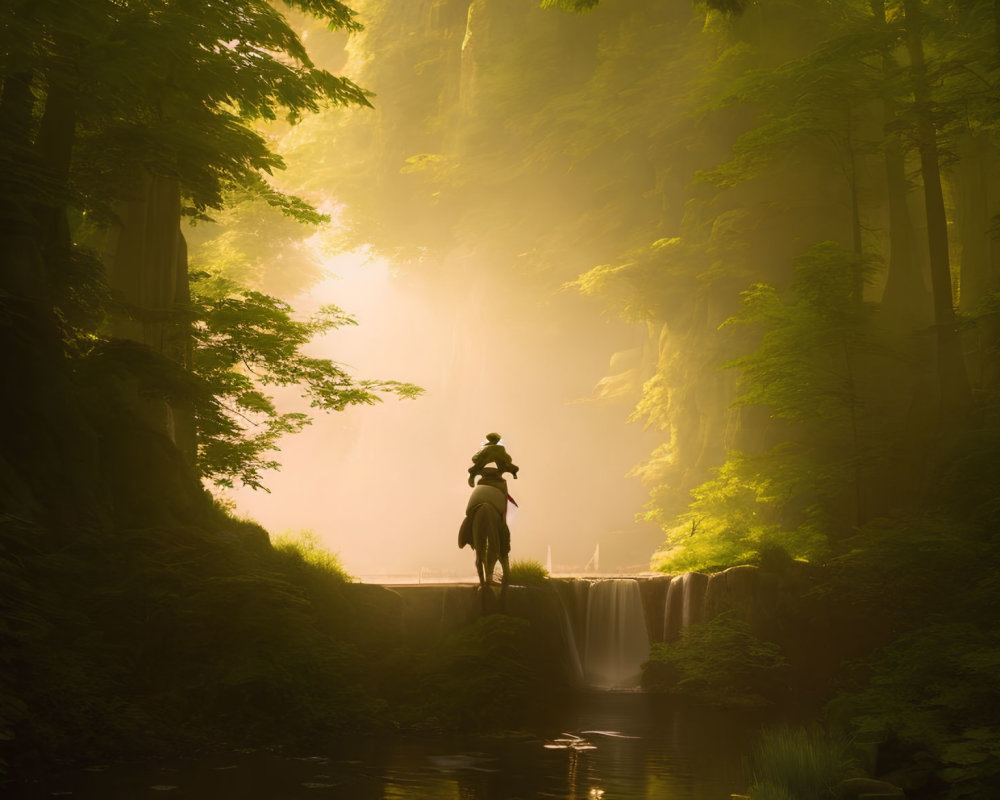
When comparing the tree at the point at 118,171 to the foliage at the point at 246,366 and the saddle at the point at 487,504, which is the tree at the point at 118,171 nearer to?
the foliage at the point at 246,366

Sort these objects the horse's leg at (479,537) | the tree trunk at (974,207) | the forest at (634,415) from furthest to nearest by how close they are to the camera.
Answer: the tree trunk at (974,207), the horse's leg at (479,537), the forest at (634,415)

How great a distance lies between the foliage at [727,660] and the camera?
1702 cm

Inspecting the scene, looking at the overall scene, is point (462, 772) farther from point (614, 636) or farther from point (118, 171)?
point (614, 636)

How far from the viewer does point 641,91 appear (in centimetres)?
3250

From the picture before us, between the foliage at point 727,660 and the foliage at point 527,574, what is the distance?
2817 mm

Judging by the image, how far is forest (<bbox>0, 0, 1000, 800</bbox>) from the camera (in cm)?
990

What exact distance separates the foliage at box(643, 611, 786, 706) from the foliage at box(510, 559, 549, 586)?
→ 282 centimetres

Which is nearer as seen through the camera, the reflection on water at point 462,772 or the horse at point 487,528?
the reflection on water at point 462,772

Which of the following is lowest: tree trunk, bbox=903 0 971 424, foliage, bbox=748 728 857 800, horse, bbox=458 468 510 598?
foliage, bbox=748 728 857 800


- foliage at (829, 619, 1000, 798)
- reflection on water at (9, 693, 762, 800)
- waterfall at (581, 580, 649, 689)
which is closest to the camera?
foliage at (829, 619, 1000, 798)

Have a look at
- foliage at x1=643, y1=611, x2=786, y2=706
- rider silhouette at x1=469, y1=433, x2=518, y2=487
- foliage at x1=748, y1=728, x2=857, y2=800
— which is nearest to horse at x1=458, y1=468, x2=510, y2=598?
rider silhouette at x1=469, y1=433, x2=518, y2=487

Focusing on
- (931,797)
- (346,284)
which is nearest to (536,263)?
(931,797)

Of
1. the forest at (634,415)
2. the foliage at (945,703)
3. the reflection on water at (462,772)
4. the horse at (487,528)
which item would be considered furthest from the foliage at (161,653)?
the foliage at (945,703)

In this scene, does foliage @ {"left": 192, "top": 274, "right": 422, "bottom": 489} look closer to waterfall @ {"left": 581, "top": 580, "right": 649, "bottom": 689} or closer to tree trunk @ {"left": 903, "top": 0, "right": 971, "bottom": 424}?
waterfall @ {"left": 581, "top": 580, "right": 649, "bottom": 689}
